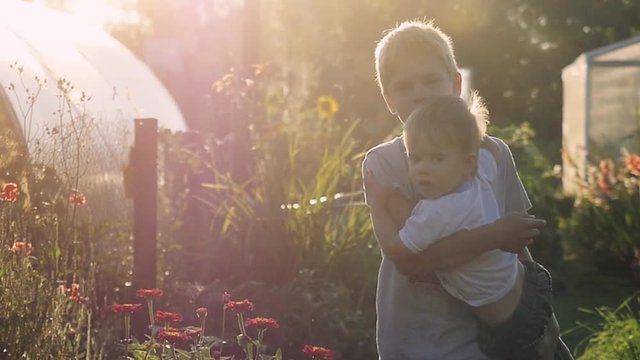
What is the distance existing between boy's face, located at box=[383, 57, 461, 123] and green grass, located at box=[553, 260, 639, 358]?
4.38m

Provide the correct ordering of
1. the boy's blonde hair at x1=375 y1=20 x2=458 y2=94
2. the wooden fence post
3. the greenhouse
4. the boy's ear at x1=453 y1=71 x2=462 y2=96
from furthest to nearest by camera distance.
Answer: the greenhouse < the wooden fence post < the boy's ear at x1=453 y1=71 x2=462 y2=96 < the boy's blonde hair at x1=375 y1=20 x2=458 y2=94

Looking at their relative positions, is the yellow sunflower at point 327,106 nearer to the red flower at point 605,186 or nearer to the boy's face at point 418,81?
the red flower at point 605,186

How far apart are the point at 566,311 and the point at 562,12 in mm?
28478

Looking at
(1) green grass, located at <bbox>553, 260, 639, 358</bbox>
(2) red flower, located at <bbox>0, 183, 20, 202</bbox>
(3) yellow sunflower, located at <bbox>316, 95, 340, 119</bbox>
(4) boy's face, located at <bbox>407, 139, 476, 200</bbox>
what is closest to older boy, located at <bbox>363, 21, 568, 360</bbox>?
(4) boy's face, located at <bbox>407, 139, 476, 200</bbox>

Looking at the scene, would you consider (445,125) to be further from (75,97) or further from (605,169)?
(605,169)

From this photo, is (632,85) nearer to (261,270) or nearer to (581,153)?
(581,153)

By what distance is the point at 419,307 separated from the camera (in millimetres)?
3146

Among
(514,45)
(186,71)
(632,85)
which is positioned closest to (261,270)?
(632,85)

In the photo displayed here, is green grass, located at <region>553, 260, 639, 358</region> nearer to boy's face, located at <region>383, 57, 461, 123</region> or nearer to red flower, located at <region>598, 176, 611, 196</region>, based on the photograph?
red flower, located at <region>598, 176, 611, 196</region>

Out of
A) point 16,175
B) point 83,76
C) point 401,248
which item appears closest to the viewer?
point 401,248

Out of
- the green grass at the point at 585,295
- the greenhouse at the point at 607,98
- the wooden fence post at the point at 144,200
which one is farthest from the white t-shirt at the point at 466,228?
the greenhouse at the point at 607,98

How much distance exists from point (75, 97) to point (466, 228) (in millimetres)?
5847

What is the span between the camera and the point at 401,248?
2986 millimetres

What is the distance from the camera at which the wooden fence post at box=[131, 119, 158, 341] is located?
5.98 metres
